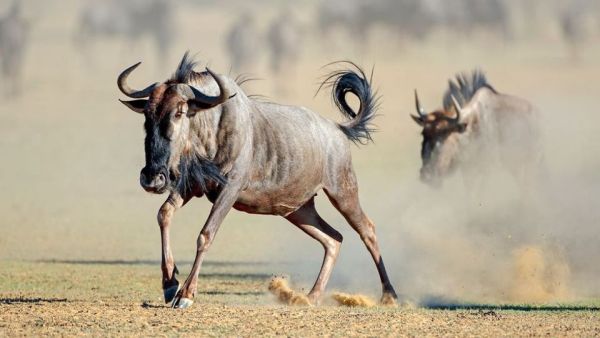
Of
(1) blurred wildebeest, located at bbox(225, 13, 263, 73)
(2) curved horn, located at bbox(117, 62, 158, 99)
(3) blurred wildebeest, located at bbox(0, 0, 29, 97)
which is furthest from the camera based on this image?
(1) blurred wildebeest, located at bbox(225, 13, 263, 73)

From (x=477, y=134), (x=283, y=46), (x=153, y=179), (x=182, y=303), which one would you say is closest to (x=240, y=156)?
(x=153, y=179)

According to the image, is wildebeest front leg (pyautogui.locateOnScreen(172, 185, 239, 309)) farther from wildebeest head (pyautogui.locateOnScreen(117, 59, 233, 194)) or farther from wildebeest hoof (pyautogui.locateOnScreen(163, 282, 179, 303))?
wildebeest head (pyautogui.locateOnScreen(117, 59, 233, 194))

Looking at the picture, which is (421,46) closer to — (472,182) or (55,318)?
(472,182)

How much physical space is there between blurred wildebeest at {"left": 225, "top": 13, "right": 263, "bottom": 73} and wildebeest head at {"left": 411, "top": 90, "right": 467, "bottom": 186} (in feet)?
160

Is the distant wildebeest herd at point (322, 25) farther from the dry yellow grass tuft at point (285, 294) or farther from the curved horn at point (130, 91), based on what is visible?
the curved horn at point (130, 91)

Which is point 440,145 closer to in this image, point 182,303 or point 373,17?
point 182,303

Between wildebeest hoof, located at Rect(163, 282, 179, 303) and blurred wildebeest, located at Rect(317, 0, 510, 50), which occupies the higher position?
blurred wildebeest, located at Rect(317, 0, 510, 50)

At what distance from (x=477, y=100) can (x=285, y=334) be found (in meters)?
11.6

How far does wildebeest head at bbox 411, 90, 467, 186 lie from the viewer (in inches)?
799

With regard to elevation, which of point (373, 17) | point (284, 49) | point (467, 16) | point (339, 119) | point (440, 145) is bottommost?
point (339, 119)

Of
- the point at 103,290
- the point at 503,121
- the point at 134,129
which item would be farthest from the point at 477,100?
the point at 134,129

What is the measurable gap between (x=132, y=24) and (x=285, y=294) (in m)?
68.1

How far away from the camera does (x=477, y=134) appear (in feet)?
67.9

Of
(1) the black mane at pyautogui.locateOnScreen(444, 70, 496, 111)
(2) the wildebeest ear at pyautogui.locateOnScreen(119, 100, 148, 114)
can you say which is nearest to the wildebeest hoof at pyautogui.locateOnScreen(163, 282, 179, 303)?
(2) the wildebeest ear at pyautogui.locateOnScreen(119, 100, 148, 114)
